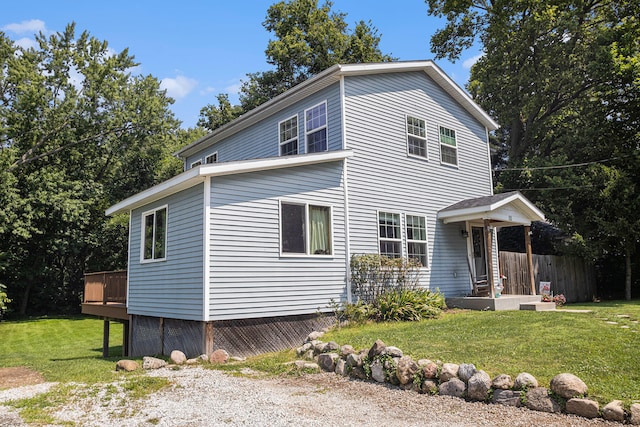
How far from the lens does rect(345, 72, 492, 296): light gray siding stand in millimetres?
12516

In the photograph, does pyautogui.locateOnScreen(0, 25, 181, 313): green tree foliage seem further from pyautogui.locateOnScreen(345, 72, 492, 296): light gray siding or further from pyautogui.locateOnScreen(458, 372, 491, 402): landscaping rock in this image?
pyautogui.locateOnScreen(458, 372, 491, 402): landscaping rock

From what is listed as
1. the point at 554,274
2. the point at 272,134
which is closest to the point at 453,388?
the point at 272,134

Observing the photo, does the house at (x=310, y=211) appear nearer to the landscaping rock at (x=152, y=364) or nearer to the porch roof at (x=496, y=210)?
the porch roof at (x=496, y=210)

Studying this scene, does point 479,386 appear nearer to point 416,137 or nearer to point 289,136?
point 416,137

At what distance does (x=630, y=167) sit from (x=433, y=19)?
14.3 metres

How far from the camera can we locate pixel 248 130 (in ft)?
52.7

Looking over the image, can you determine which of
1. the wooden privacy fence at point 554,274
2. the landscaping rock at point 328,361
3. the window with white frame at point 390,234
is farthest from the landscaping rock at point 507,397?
the wooden privacy fence at point 554,274

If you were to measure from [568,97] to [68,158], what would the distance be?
26896mm

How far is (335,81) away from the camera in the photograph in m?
12.7

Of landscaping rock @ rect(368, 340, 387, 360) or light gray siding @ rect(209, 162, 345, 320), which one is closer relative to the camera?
landscaping rock @ rect(368, 340, 387, 360)

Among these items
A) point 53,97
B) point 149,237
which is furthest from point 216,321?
point 53,97

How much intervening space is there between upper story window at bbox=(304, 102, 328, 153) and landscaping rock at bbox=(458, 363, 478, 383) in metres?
7.98

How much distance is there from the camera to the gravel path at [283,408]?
5160mm

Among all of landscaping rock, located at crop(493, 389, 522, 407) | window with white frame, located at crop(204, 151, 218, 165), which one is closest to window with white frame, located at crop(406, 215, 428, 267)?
landscaping rock, located at crop(493, 389, 522, 407)
